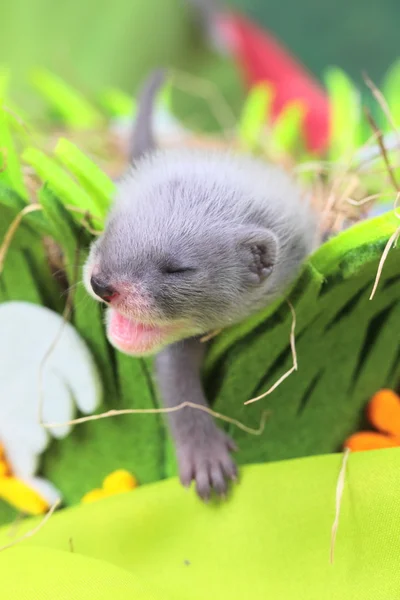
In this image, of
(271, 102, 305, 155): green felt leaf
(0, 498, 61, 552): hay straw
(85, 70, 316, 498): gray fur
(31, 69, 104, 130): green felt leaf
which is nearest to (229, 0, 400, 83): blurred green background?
(271, 102, 305, 155): green felt leaf

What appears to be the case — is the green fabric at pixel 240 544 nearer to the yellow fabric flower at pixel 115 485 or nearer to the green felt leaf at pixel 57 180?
the yellow fabric flower at pixel 115 485

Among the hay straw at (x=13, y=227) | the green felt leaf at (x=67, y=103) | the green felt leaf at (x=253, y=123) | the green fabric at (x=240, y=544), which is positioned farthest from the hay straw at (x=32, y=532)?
the green felt leaf at (x=67, y=103)

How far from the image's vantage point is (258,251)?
841 millimetres

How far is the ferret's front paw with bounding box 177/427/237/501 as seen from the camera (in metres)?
0.85

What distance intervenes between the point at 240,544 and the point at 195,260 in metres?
0.40

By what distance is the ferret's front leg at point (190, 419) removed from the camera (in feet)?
2.87

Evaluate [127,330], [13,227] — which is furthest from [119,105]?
[127,330]

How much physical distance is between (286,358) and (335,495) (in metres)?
0.21

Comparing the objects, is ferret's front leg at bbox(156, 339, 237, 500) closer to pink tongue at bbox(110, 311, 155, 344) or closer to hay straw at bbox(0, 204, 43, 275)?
pink tongue at bbox(110, 311, 155, 344)

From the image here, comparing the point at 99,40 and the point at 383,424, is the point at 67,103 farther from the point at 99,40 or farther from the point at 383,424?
the point at 383,424

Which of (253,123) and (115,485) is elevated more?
(253,123)

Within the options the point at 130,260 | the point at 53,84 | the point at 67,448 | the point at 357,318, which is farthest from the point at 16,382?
the point at 53,84

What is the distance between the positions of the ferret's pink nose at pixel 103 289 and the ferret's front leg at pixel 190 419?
0.17 metres

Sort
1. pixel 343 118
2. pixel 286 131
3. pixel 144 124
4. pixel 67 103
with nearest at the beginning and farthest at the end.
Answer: pixel 144 124, pixel 343 118, pixel 286 131, pixel 67 103
